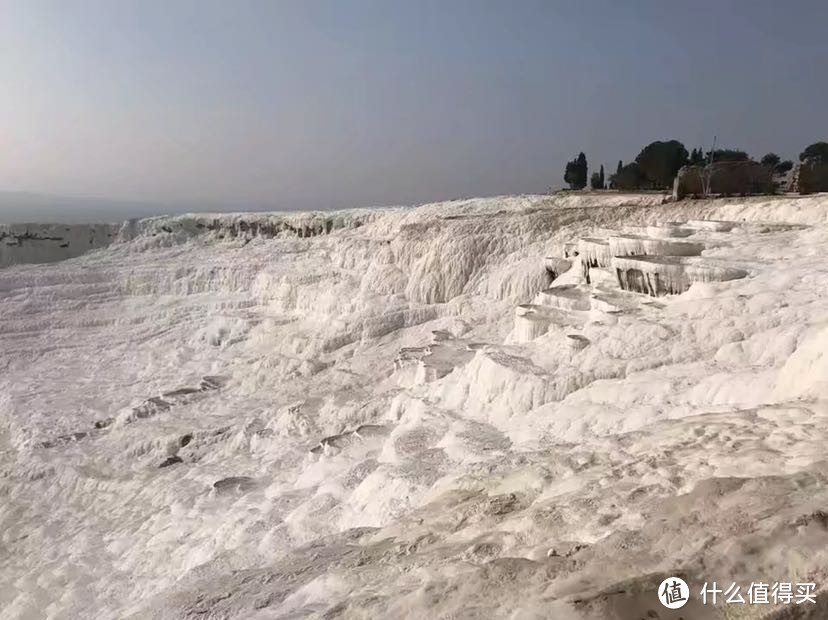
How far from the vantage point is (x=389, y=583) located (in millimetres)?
4141

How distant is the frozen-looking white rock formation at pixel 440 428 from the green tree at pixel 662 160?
8093 mm

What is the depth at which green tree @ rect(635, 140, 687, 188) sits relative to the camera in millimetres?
29641

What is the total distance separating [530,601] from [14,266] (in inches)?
1434

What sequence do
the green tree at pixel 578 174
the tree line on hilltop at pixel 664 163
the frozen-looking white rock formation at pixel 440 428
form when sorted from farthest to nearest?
1. the green tree at pixel 578 174
2. the tree line on hilltop at pixel 664 163
3. the frozen-looking white rock formation at pixel 440 428

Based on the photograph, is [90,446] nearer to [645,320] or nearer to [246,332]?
[246,332]

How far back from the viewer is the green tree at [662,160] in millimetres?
29641

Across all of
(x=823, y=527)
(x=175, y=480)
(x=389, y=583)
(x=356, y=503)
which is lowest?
(x=175, y=480)

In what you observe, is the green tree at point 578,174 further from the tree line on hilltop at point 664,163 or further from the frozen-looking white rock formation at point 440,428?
the frozen-looking white rock formation at point 440,428

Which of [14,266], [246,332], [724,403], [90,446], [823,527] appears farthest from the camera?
[14,266]

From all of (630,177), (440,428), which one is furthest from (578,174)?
(440,428)

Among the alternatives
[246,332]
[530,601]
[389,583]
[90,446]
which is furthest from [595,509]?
[246,332]

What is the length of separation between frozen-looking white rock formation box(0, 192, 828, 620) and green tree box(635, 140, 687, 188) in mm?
8093

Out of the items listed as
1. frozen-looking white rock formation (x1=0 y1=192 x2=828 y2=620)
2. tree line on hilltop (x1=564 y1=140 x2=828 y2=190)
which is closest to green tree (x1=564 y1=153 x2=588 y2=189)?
tree line on hilltop (x1=564 y1=140 x2=828 y2=190)

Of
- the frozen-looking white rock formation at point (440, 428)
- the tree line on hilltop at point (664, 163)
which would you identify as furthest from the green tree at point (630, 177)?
the frozen-looking white rock formation at point (440, 428)
